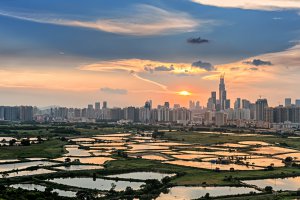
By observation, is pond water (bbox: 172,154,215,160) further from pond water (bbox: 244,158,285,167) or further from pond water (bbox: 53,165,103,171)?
pond water (bbox: 53,165,103,171)

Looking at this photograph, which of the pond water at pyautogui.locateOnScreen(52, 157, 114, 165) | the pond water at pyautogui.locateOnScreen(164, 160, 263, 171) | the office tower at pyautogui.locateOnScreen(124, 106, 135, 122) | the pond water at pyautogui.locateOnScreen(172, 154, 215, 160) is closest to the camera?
the pond water at pyautogui.locateOnScreen(164, 160, 263, 171)

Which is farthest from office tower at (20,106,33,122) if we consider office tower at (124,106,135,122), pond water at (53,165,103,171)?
pond water at (53,165,103,171)

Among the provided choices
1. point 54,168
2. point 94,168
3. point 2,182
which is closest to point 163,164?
point 94,168

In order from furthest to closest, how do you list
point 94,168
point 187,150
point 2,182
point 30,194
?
point 187,150, point 94,168, point 2,182, point 30,194

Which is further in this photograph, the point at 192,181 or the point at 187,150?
the point at 187,150

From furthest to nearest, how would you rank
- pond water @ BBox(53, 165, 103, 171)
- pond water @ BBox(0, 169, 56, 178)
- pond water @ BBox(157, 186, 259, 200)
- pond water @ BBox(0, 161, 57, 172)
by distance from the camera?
pond water @ BBox(53, 165, 103, 171)
pond water @ BBox(0, 161, 57, 172)
pond water @ BBox(0, 169, 56, 178)
pond water @ BBox(157, 186, 259, 200)

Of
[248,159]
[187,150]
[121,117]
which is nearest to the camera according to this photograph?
[248,159]

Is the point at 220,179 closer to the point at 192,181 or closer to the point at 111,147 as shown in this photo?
the point at 192,181
